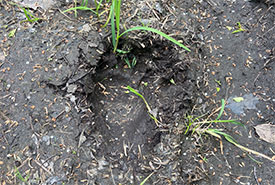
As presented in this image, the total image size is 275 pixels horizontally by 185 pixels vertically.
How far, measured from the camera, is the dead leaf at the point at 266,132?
5.83 ft

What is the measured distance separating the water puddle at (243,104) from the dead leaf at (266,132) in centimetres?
14

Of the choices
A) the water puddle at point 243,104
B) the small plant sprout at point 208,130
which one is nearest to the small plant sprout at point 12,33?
the small plant sprout at point 208,130

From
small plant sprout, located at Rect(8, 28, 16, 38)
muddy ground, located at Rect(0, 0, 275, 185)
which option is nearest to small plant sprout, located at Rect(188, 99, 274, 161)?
muddy ground, located at Rect(0, 0, 275, 185)

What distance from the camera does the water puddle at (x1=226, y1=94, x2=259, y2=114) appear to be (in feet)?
6.20

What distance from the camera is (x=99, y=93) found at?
6.19ft

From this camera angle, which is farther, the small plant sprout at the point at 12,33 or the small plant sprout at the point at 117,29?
the small plant sprout at the point at 12,33

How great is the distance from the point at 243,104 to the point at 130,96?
743 mm

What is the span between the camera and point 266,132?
179cm

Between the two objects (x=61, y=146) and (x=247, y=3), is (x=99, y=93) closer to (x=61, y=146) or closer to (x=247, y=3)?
(x=61, y=146)

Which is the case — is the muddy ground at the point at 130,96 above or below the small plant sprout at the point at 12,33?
below

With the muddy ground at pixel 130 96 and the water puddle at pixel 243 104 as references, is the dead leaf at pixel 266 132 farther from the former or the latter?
the water puddle at pixel 243 104

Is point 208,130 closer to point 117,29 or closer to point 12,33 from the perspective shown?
point 117,29

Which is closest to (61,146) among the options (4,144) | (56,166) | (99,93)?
(56,166)

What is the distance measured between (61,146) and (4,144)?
0.30 metres
